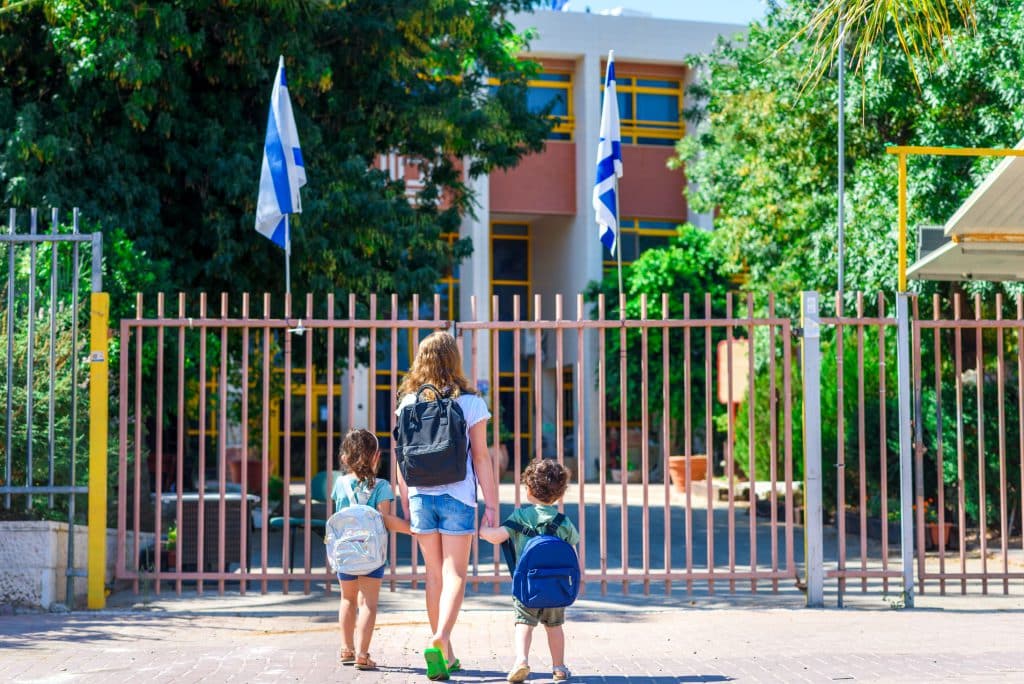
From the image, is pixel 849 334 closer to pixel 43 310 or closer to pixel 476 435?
pixel 43 310

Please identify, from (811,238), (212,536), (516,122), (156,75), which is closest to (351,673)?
→ (212,536)

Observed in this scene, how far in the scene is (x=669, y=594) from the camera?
31.2ft

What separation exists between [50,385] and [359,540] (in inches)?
132

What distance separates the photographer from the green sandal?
6.20m

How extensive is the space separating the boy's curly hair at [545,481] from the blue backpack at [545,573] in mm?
196

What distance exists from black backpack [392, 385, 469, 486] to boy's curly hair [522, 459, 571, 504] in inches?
13.2

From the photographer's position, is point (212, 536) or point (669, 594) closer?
point (669, 594)

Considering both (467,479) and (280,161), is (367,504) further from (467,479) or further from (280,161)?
(280,161)

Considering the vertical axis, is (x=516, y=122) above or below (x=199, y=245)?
above

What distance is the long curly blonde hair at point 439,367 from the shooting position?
6.44m

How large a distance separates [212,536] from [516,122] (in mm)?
9293

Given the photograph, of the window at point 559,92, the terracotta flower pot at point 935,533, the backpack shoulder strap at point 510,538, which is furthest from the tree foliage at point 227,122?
the window at point 559,92

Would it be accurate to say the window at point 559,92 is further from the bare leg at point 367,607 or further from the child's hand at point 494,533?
the child's hand at point 494,533

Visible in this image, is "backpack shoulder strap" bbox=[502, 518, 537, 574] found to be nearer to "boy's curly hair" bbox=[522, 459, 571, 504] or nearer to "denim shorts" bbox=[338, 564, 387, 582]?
"boy's curly hair" bbox=[522, 459, 571, 504]
